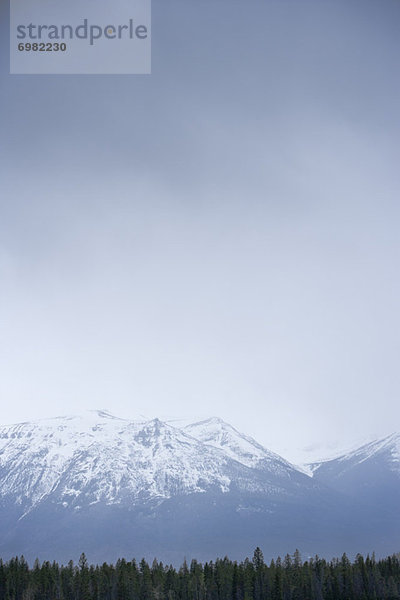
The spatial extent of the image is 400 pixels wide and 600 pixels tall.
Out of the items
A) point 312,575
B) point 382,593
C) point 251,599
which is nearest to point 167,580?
point 251,599

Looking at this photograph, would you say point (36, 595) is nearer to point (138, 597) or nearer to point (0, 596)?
point (0, 596)

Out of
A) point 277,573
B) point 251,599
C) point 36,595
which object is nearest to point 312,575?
point 277,573

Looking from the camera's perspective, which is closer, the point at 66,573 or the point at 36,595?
the point at 36,595

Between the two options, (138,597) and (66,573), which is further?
(66,573)

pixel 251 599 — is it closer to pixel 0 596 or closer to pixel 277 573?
pixel 277 573

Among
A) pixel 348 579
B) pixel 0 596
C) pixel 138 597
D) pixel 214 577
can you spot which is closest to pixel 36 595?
pixel 0 596

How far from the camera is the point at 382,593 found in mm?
187250

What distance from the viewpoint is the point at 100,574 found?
196 m

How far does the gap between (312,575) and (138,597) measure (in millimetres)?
48445

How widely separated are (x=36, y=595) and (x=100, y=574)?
1943 centimetres

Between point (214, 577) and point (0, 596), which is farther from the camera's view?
point (214, 577)

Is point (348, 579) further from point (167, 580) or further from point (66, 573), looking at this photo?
point (66, 573)

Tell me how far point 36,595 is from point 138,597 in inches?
1092

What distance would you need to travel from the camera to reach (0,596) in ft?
605
